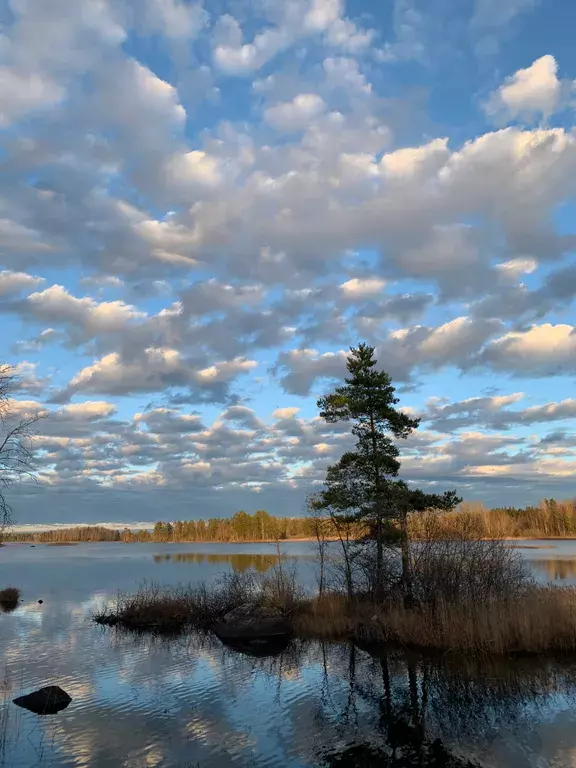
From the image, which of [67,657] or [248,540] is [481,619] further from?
[248,540]

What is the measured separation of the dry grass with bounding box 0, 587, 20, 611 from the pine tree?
24350 mm

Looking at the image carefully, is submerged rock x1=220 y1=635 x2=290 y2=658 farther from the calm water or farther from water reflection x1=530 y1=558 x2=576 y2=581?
water reflection x1=530 y1=558 x2=576 y2=581

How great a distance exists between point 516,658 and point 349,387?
13.4m

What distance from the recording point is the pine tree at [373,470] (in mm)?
25609

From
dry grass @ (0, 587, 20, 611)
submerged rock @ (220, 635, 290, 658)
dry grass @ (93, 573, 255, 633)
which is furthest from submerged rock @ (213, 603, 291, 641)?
dry grass @ (0, 587, 20, 611)

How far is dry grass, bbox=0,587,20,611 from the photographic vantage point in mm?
38075

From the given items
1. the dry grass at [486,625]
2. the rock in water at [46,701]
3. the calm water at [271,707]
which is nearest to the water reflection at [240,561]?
the dry grass at [486,625]

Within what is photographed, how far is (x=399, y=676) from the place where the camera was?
684 inches

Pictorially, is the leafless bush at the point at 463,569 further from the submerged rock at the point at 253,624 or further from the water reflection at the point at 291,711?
the submerged rock at the point at 253,624

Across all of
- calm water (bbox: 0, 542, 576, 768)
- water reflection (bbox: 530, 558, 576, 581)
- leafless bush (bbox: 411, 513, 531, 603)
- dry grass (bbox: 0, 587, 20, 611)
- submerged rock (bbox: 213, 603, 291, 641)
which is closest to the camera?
calm water (bbox: 0, 542, 576, 768)

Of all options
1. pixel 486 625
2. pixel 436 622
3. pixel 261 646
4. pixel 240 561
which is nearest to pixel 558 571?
pixel 436 622

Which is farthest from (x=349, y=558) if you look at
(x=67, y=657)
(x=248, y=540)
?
(x=248, y=540)

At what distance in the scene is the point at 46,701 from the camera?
14.9m

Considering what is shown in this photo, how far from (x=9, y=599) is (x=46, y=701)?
98.6ft
